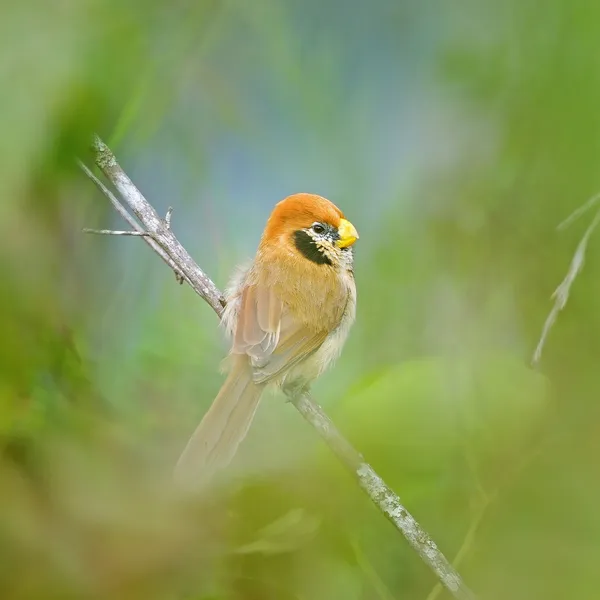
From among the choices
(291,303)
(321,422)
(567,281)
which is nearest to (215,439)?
(321,422)

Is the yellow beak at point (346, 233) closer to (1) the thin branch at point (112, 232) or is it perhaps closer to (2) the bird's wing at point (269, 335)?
(2) the bird's wing at point (269, 335)

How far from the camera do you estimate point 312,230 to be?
103 centimetres

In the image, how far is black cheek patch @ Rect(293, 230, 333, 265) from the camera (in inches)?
41.2

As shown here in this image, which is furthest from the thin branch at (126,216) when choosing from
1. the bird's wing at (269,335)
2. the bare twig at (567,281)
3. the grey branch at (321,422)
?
the bare twig at (567,281)

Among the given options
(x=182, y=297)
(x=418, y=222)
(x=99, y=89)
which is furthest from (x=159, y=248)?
(x=418, y=222)

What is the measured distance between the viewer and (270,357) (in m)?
1.00

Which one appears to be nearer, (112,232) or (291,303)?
(112,232)

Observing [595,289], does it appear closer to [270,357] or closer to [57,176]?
[270,357]

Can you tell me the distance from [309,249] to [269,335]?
5.5 inches

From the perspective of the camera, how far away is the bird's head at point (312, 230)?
0.98m

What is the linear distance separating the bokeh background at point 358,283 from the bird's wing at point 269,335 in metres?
0.04

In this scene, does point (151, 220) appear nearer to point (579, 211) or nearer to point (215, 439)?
point (215, 439)

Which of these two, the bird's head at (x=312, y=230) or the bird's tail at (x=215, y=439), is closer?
the bird's tail at (x=215, y=439)

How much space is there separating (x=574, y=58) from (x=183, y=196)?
1.68 ft
